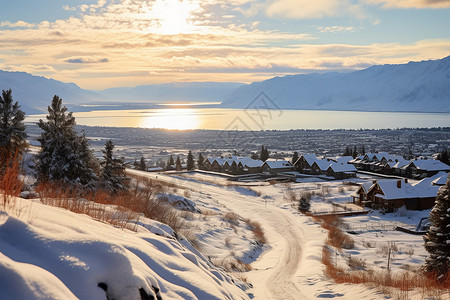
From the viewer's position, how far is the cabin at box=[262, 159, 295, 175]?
72625mm

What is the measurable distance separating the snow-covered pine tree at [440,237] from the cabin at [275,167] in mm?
55399

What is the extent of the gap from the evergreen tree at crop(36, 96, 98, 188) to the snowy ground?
24.5ft

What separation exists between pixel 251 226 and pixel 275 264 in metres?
10.1

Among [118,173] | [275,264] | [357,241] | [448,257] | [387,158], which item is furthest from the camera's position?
[387,158]

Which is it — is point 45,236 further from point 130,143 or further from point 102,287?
point 130,143

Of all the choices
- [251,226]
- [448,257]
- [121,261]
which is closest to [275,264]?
[448,257]

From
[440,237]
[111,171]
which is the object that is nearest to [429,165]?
[440,237]

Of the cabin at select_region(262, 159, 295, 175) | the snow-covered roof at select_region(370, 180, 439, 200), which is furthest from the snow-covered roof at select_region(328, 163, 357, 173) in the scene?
the snow-covered roof at select_region(370, 180, 439, 200)

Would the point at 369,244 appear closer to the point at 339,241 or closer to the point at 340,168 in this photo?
the point at 339,241

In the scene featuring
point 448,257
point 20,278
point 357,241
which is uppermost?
point 20,278

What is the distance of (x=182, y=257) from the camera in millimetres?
6062

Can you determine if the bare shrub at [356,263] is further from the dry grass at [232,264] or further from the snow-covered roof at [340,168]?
the snow-covered roof at [340,168]

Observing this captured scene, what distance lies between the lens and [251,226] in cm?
2786

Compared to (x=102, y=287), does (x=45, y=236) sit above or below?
above
